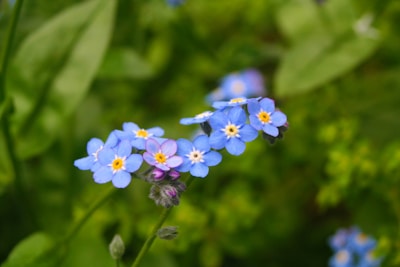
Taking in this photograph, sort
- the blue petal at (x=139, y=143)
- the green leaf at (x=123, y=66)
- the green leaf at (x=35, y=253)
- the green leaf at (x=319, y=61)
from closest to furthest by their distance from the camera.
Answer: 1. the blue petal at (x=139, y=143)
2. the green leaf at (x=35, y=253)
3. the green leaf at (x=319, y=61)
4. the green leaf at (x=123, y=66)

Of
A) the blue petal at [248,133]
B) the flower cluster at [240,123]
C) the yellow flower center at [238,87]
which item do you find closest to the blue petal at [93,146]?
the flower cluster at [240,123]

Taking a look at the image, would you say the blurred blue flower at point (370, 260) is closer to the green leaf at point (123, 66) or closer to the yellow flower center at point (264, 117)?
the yellow flower center at point (264, 117)

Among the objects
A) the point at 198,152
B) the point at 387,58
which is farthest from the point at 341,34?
the point at 198,152

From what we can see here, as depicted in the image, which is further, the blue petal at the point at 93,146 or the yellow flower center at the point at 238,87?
the yellow flower center at the point at 238,87

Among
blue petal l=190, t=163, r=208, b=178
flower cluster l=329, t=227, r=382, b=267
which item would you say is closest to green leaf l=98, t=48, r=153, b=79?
flower cluster l=329, t=227, r=382, b=267

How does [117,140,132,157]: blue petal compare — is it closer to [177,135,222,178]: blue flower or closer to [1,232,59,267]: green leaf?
[177,135,222,178]: blue flower

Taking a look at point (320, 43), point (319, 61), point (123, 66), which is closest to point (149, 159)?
point (123, 66)

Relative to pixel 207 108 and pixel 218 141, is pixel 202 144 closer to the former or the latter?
pixel 218 141

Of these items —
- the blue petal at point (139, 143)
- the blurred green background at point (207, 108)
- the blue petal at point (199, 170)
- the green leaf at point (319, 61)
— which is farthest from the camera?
the green leaf at point (319, 61)

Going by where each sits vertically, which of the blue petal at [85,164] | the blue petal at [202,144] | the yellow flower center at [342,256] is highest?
the yellow flower center at [342,256]
